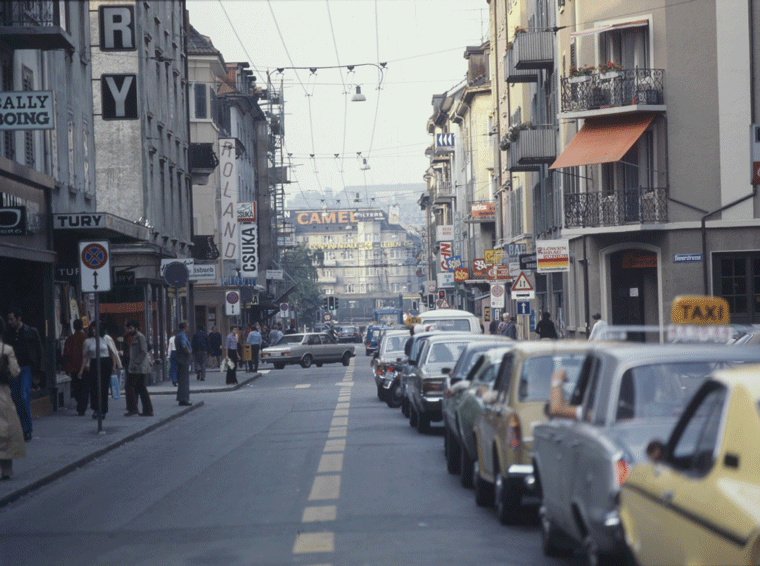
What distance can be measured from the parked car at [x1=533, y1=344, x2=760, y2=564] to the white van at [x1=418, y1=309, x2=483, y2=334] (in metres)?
20.9

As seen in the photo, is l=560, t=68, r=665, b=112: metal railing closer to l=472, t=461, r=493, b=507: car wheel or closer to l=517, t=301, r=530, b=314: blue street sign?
l=517, t=301, r=530, b=314: blue street sign

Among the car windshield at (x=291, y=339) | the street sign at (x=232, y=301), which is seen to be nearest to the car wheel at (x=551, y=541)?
the street sign at (x=232, y=301)

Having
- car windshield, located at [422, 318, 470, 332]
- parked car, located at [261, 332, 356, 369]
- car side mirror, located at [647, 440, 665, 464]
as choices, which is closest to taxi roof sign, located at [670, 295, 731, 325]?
car side mirror, located at [647, 440, 665, 464]

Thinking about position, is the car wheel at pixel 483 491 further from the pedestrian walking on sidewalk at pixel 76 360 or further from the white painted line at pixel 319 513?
the pedestrian walking on sidewalk at pixel 76 360

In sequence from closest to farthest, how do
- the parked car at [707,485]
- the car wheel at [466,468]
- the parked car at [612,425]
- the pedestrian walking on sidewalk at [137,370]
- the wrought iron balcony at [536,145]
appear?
1. the parked car at [707,485]
2. the parked car at [612,425]
3. the car wheel at [466,468]
4. the pedestrian walking on sidewalk at [137,370]
5. the wrought iron balcony at [536,145]

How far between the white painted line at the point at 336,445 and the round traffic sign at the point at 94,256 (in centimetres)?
503

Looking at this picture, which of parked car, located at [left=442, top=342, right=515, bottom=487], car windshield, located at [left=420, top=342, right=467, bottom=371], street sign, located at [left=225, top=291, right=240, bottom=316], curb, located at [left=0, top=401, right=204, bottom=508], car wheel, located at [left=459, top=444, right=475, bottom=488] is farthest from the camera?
street sign, located at [left=225, top=291, right=240, bottom=316]

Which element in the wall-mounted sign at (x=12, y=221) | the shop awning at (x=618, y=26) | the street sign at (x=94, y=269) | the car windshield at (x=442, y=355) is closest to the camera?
the car windshield at (x=442, y=355)

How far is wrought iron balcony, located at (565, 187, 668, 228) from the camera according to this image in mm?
31562

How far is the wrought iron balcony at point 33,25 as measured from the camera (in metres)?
20.7

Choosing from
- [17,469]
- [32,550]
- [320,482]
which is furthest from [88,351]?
[32,550]

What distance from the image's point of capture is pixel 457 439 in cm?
1280

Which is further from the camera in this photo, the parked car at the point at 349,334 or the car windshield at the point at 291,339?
the parked car at the point at 349,334

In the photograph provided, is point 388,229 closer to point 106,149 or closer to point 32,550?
point 106,149
